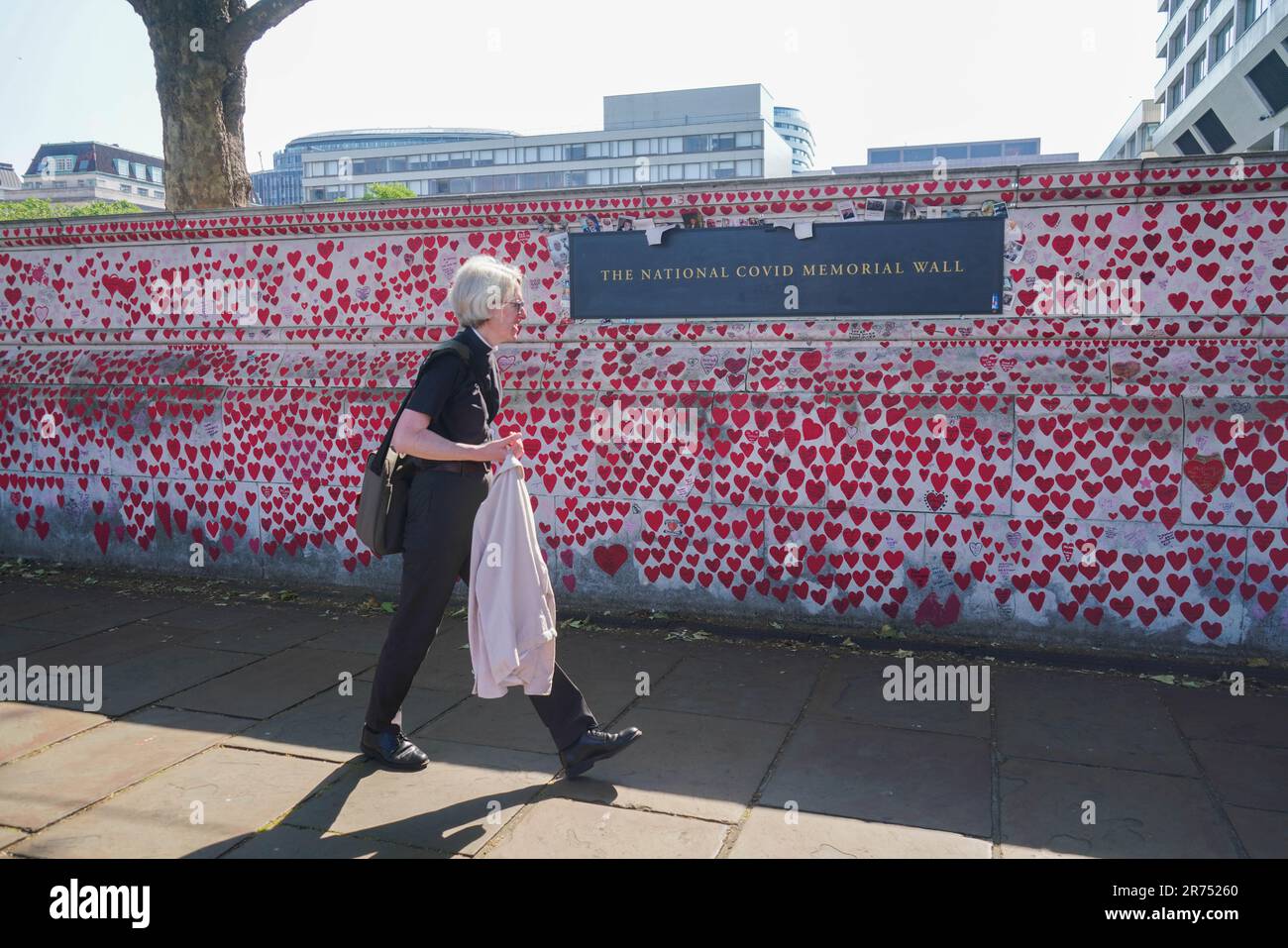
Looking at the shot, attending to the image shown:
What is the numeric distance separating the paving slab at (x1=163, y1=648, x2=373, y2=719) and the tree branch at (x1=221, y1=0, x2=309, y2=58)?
6289 mm

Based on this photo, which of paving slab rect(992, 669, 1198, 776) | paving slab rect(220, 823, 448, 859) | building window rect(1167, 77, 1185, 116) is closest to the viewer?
paving slab rect(220, 823, 448, 859)

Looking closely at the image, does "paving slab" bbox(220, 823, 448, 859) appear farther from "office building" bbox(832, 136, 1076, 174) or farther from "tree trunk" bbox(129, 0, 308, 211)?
"office building" bbox(832, 136, 1076, 174)

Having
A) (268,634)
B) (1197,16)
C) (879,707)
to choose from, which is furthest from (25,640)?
(1197,16)

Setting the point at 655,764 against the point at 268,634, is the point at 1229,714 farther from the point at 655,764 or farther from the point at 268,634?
the point at 268,634

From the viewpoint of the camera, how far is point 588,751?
4.12 meters

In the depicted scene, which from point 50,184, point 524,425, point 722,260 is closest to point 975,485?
point 722,260

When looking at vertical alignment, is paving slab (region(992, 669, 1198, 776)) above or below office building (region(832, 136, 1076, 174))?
below

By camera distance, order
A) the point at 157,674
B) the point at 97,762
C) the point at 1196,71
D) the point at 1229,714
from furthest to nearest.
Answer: the point at 1196,71, the point at 157,674, the point at 1229,714, the point at 97,762

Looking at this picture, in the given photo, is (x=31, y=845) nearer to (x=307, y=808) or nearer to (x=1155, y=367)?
(x=307, y=808)

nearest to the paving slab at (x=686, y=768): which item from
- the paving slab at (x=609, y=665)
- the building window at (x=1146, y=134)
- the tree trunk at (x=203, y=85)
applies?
the paving slab at (x=609, y=665)

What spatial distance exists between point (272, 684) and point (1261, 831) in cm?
435

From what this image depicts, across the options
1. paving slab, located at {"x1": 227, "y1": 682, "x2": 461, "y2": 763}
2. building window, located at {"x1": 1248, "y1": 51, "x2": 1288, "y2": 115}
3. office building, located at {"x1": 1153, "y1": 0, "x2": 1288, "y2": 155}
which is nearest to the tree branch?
paving slab, located at {"x1": 227, "y1": 682, "x2": 461, "y2": 763}

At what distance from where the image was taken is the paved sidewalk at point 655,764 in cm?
358

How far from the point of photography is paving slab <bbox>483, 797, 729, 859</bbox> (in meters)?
3.47
